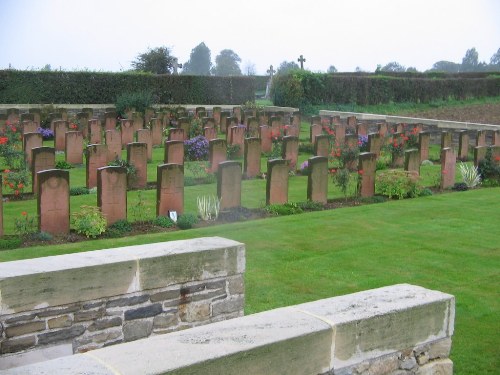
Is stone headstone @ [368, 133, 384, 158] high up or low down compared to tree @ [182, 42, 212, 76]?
down

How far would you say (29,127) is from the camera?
2075 cm

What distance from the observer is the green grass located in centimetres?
727

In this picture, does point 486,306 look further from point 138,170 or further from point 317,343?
point 138,170

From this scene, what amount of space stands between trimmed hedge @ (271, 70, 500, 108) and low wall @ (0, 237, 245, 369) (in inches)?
1093

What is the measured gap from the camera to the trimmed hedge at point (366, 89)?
3388 cm

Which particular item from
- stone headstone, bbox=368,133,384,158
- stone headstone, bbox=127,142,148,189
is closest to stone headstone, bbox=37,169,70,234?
stone headstone, bbox=127,142,148,189

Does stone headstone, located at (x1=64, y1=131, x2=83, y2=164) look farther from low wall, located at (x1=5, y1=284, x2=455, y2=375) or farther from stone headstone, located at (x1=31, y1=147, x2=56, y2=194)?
low wall, located at (x1=5, y1=284, x2=455, y2=375)

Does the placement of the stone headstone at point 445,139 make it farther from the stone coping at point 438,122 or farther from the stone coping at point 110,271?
the stone coping at point 110,271

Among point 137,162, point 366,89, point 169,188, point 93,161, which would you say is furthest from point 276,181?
point 366,89

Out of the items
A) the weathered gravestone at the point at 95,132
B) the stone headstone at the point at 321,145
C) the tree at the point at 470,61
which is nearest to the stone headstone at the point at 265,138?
the stone headstone at the point at 321,145

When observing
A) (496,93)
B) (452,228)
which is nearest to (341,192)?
(452,228)

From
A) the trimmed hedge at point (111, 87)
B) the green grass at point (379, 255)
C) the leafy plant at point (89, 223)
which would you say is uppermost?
the trimmed hedge at point (111, 87)

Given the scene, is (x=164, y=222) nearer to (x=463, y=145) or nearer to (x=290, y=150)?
(x=290, y=150)

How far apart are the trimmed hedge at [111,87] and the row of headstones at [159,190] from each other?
2131 centimetres
